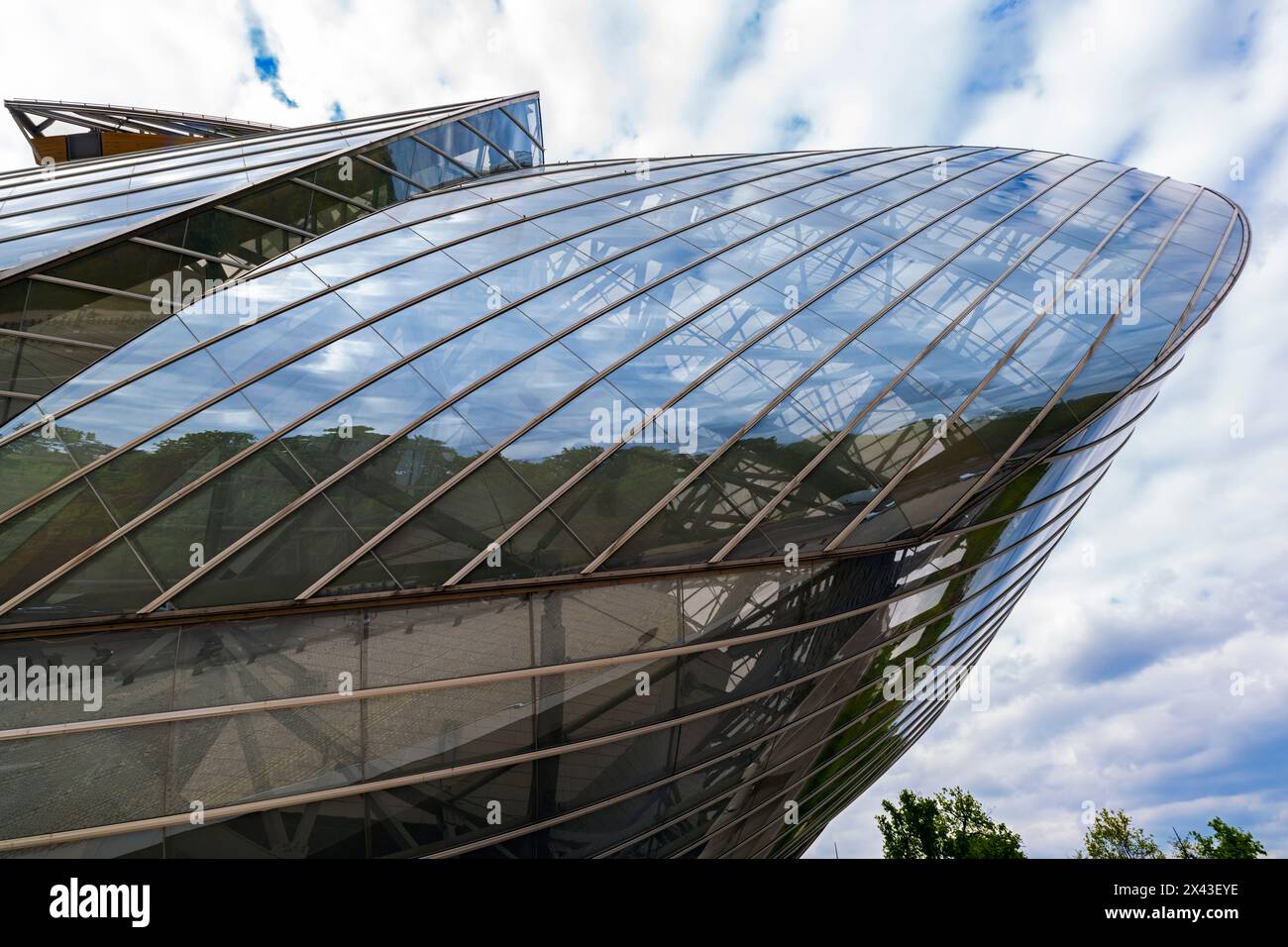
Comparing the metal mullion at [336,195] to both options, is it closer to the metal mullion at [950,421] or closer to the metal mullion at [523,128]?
the metal mullion at [523,128]

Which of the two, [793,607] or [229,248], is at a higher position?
[229,248]

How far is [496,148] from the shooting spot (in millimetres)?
23484

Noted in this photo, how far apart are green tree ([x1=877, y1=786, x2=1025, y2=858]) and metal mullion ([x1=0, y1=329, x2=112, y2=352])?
157 feet

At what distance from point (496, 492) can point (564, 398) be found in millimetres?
2178

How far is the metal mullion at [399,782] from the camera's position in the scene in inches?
267

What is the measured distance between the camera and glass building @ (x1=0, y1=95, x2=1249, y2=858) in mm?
7547

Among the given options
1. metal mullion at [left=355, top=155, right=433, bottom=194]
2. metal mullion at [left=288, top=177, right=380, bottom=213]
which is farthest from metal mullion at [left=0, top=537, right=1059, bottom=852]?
metal mullion at [left=355, top=155, right=433, bottom=194]

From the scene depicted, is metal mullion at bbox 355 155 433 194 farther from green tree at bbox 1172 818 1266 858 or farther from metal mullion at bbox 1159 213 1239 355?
green tree at bbox 1172 818 1266 858

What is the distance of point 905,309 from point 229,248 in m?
14.1
